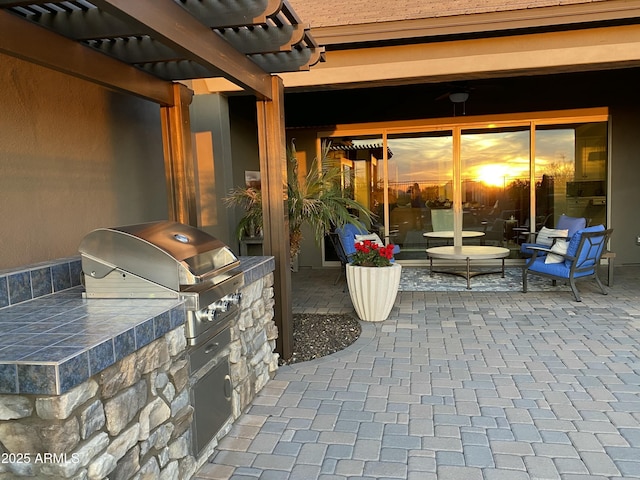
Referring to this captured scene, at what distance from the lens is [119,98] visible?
360 centimetres

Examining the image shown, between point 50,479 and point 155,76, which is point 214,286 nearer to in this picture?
point 50,479

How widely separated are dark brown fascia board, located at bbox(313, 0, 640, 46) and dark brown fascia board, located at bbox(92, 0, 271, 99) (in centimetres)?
189

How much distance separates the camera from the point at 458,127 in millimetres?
7863

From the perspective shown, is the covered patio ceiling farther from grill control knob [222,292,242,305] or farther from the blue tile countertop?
grill control knob [222,292,242,305]

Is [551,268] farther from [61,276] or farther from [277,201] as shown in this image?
[61,276]

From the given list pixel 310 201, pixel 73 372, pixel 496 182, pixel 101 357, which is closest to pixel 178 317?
pixel 101 357

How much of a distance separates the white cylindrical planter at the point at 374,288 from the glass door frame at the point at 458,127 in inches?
135

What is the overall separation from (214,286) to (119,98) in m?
2.23

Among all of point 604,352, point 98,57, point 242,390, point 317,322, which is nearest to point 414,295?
point 317,322

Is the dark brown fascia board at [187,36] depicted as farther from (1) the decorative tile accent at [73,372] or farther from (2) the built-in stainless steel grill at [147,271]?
(1) the decorative tile accent at [73,372]

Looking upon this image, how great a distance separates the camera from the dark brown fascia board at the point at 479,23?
430cm

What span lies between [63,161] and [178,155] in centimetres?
95

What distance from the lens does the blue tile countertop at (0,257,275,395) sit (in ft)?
4.31

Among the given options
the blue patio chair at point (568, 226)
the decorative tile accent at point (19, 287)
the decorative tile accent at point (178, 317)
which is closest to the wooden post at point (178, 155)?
the decorative tile accent at point (19, 287)
